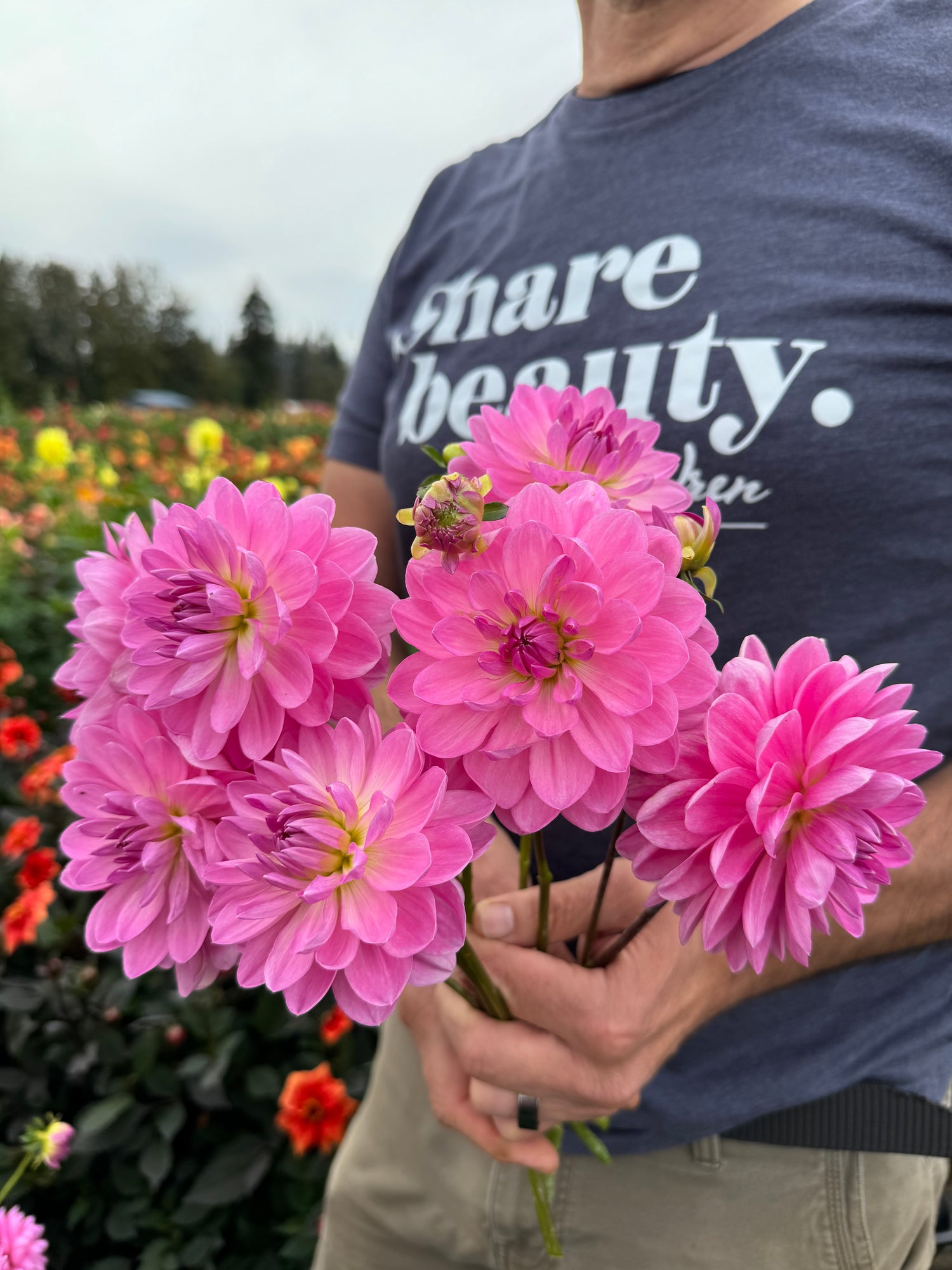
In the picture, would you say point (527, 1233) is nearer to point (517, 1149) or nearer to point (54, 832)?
point (517, 1149)

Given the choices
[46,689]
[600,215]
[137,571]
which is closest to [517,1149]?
[137,571]

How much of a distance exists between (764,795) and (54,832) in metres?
1.92

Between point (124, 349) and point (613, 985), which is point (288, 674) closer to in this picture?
point (613, 985)

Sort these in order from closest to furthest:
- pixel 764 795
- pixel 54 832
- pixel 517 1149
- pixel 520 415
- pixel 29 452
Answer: pixel 764 795
pixel 520 415
pixel 517 1149
pixel 54 832
pixel 29 452

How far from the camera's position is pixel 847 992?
0.85 meters

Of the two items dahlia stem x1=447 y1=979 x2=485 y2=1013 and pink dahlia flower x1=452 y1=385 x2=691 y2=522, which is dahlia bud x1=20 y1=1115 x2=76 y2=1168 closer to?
dahlia stem x1=447 y1=979 x2=485 y2=1013

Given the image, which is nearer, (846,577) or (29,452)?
(846,577)

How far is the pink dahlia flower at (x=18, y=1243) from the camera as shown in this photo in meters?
0.59

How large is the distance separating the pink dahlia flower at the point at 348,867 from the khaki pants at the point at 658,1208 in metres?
0.72

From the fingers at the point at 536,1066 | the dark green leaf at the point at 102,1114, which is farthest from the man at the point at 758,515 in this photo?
the dark green leaf at the point at 102,1114

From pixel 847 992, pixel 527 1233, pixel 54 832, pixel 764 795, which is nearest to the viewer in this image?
pixel 764 795

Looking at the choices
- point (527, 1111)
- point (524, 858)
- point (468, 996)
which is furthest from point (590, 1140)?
point (524, 858)

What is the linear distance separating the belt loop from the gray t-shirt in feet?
0.13

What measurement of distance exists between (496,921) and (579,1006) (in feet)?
0.33
